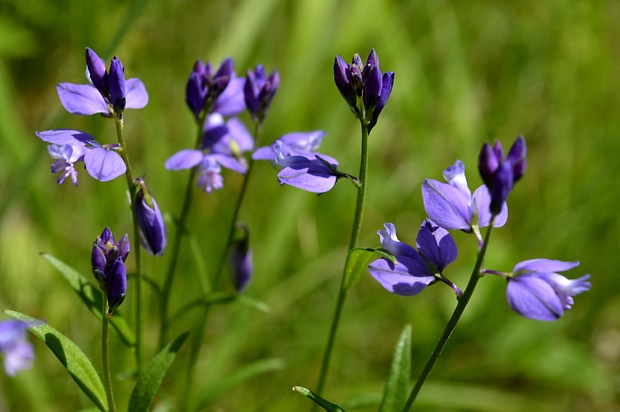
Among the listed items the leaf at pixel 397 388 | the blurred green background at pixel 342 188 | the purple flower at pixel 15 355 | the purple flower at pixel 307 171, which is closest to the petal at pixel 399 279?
the purple flower at pixel 307 171

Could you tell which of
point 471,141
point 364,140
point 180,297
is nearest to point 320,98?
point 471,141

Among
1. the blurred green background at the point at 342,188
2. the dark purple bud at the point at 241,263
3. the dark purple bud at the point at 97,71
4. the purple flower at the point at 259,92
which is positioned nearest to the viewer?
the dark purple bud at the point at 97,71

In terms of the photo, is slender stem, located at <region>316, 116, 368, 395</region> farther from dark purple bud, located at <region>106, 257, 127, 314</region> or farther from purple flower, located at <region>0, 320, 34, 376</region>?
purple flower, located at <region>0, 320, 34, 376</region>

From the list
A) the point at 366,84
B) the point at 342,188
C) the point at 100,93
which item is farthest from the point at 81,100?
the point at 342,188

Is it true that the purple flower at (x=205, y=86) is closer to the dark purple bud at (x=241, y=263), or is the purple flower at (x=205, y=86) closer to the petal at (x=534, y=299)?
the dark purple bud at (x=241, y=263)

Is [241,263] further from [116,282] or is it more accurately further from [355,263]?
[116,282]

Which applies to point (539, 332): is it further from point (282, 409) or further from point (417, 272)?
point (417, 272)
